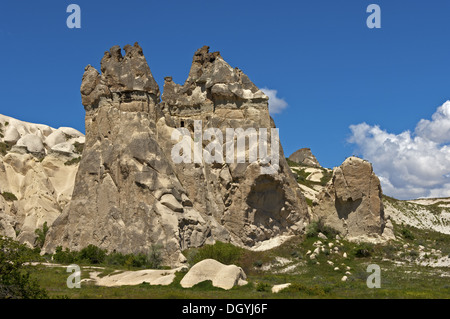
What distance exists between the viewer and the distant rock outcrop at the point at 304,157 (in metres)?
123

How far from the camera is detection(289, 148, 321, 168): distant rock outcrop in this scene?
12300 cm

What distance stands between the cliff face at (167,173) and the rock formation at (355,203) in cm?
301

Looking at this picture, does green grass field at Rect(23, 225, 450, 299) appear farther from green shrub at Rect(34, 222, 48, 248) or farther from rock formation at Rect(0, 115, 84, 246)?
rock formation at Rect(0, 115, 84, 246)

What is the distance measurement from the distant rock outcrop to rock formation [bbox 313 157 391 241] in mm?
64297

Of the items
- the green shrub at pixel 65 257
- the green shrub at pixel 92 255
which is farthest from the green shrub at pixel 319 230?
the green shrub at pixel 65 257

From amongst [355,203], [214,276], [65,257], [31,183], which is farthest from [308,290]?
[31,183]

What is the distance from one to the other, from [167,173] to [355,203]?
18.1m

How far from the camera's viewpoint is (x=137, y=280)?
122 ft

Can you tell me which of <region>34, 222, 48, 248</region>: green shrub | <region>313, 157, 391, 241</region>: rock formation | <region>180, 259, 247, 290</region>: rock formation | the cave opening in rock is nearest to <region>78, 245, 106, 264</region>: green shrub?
<region>34, 222, 48, 248</region>: green shrub

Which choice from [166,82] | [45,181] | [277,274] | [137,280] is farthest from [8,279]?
[45,181]

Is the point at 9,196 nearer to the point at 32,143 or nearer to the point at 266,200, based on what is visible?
the point at 32,143
